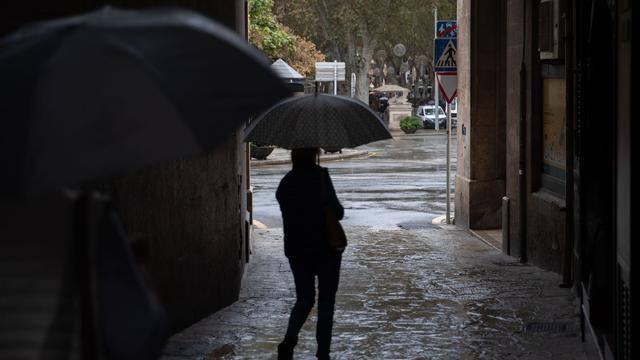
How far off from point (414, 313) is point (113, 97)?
706 centimetres

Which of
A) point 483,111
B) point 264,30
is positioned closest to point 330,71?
point 264,30

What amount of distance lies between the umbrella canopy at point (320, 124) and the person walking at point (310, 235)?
127 millimetres

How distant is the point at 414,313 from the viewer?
34.4ft

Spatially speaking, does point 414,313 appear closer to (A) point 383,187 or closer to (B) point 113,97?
(B) point 113,97

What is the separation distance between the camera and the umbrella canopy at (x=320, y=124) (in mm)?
7840

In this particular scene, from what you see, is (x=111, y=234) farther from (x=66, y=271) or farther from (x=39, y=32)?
(x=39, y=32)

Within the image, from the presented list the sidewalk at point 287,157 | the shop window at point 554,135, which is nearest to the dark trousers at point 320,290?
the shop window at point 554,135

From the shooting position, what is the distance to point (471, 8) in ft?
57.5

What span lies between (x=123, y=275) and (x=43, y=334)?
1.83 ft

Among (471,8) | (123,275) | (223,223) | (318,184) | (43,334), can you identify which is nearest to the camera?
(123,275)

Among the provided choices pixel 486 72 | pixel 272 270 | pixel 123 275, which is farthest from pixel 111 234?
pixel 486 72

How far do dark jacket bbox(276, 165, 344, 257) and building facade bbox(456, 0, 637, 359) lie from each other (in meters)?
1.82

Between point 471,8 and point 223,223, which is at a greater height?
point 471,8

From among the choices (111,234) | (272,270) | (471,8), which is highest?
(471,8)
